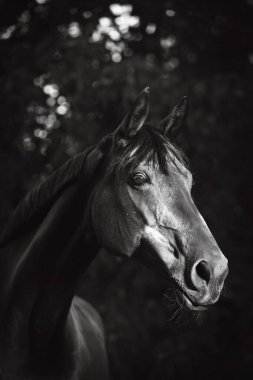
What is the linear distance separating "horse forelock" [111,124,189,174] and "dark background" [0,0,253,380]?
2.65m

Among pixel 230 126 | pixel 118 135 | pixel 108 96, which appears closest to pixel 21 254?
pixel 118 135

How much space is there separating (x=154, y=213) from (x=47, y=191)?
571mm

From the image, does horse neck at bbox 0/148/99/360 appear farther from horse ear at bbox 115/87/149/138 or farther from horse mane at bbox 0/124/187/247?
horse ear at bbox 115/87/149/138

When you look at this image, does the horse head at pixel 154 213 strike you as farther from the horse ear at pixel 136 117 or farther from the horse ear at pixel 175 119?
the horse ear at pixel 175 119

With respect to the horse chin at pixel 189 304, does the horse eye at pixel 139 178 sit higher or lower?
higher

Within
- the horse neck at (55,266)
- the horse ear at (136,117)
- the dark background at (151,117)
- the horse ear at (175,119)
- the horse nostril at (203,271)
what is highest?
the horse ear at (136,117)

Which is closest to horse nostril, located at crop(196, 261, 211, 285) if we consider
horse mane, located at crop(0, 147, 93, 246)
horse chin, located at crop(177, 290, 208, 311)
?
horse chin, located at crop(177, 290, 208, 311)

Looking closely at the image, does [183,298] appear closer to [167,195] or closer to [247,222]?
[167,195]

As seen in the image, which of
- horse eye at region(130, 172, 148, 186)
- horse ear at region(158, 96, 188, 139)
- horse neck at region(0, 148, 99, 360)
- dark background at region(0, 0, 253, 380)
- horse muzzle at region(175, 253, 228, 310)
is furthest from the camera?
dark background at region(0, 0, 253, 380)

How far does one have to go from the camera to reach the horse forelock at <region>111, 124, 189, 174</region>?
5.83ft

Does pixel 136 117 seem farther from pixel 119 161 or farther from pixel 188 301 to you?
pixel 188 301

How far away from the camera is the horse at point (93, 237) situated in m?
1.65

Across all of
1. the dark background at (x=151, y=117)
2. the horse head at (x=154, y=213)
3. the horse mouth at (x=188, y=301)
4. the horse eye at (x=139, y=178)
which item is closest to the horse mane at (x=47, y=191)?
the horse head at (x=154, y=213)

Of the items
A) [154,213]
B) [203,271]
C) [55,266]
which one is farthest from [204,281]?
[55,266]
